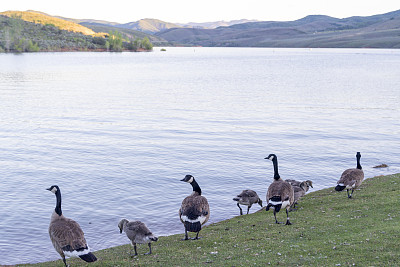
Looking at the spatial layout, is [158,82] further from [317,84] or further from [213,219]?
[213,219]

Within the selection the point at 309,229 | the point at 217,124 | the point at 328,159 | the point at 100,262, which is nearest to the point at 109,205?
the point at 100,262

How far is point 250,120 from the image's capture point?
55938 mm

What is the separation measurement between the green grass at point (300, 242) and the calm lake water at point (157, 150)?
2.05 metres

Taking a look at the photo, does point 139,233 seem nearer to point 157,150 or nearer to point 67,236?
point 67,236

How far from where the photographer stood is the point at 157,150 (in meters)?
40.1

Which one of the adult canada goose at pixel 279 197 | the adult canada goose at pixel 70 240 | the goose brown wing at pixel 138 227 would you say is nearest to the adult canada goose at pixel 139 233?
the goose brown wing at pixel 138 227

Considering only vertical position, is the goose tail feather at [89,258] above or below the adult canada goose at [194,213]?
below

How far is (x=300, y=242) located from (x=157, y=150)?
26444 mm

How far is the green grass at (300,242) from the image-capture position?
1308 cm

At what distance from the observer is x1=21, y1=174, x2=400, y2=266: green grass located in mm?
13078

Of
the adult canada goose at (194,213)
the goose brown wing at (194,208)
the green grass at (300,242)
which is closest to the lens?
the green grass at (300,242)

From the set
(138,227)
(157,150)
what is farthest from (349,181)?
(157,150)

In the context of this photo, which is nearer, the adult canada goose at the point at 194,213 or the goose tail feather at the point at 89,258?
the goose tail feather at the point at 89,258

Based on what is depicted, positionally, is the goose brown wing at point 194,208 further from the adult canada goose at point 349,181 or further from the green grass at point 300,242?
the adult canada goose at point 349,181
